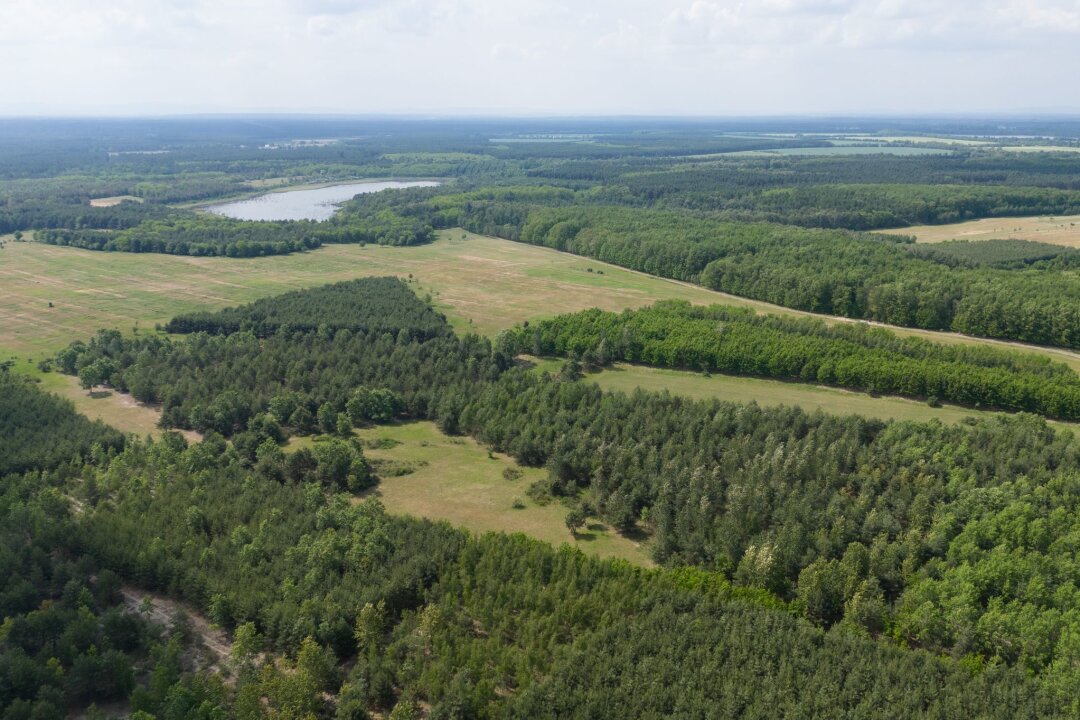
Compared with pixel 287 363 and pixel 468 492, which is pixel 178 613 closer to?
pixel 468 492

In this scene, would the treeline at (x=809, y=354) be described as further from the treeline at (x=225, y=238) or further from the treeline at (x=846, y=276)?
the treeline at (x=225, y=238)

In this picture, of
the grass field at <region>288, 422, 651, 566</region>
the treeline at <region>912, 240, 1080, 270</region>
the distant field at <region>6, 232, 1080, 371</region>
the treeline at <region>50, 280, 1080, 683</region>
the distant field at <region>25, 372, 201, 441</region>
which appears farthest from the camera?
the treeline at <region>912, 240, 1080, 270</region>

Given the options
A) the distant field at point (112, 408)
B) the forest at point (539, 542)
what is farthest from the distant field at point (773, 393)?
the distant field at point (112, 408)

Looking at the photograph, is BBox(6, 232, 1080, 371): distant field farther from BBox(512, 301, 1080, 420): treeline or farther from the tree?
the tree

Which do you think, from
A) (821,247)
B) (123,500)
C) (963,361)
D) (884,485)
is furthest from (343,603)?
(821,247)

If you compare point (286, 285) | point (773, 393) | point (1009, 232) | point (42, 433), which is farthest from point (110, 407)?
point (1009, 232)

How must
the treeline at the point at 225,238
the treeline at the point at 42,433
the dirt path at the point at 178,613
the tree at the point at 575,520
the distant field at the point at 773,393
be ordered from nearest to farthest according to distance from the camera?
the dirt path at the point at 178,613, the tree at the point at 575,520, the treeline at the point at 42,433, the distant field at the point at 773,393, the treeline at the point at 225,238

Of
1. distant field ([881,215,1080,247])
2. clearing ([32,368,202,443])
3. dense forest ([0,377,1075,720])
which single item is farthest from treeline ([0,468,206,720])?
distant field ([881,215,1080,247])
